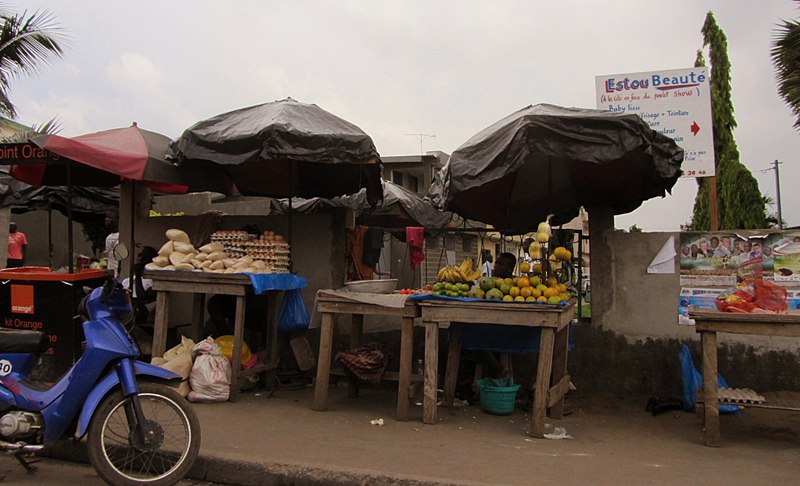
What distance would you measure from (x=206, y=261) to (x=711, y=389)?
16.1ft

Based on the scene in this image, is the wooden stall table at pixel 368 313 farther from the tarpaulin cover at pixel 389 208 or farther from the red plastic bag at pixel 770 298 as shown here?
the tarpaulin cover at pixel 389 208

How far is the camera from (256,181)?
8.17 meters

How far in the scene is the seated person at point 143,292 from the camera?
7332 mm

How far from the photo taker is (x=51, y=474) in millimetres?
4402

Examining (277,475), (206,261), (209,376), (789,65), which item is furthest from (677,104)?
(277,475)

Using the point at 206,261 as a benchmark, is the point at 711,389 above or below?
below

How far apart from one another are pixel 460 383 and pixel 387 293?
1360 mm

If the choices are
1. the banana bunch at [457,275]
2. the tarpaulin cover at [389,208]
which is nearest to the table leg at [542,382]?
the banana bunch at [457,275]

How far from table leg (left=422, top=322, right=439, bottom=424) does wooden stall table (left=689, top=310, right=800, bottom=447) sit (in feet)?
7.21

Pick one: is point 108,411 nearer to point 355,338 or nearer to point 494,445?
point 494,445

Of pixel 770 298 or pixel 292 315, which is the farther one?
pixel 292 315

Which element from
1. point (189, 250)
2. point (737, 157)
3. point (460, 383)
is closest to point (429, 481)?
point (460, 383)

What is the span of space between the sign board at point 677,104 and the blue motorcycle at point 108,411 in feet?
22.2

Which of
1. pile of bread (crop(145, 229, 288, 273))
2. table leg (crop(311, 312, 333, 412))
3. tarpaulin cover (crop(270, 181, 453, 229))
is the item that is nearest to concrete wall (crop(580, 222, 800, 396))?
table leg (crop(311, 312, 333, 412))
